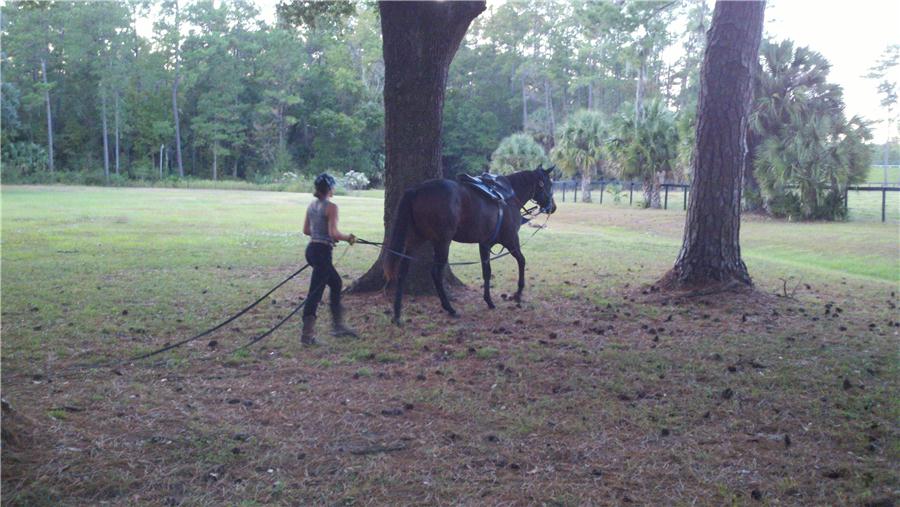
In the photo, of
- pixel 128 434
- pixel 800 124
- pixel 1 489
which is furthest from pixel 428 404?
pixel 800 124

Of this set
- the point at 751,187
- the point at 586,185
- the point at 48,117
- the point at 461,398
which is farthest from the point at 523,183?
the point at 48,117

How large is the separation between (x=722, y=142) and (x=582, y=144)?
111 ft

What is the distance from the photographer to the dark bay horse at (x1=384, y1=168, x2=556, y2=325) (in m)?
8.60

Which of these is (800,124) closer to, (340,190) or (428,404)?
(428,404)

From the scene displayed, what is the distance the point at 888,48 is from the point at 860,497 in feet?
185

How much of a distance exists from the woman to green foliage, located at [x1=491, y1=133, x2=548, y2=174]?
127ft

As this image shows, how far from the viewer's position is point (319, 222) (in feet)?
24.6

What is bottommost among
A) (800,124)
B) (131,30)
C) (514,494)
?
(514,494)

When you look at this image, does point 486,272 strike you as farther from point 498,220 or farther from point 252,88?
point 252,88

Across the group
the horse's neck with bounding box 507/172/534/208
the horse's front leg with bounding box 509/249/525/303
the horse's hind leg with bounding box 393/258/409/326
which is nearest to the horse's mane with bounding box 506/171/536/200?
the horse's neck with bounding box 507/172/534/208

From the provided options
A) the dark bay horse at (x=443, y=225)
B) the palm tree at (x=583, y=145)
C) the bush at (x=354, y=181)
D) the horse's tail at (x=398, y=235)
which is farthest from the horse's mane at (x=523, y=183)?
the bush at (x=354, y=181)

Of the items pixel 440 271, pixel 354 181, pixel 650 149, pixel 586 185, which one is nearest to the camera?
pixel 440 271

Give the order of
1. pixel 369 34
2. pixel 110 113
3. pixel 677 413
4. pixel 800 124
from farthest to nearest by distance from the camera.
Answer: pixel 369 34 → pixel 110 113 → pixel 800 124 → pixel 677 413

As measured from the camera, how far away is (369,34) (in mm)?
73250
